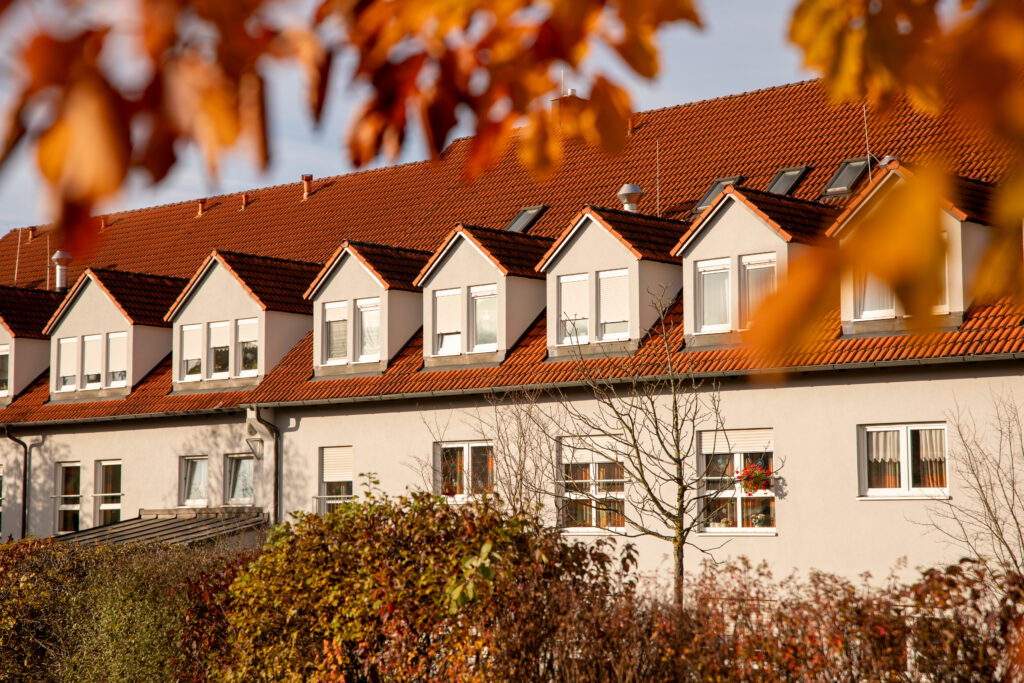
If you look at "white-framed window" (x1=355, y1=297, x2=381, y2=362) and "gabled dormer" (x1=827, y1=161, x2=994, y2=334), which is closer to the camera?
"gabled dormer" (x1=827, y1=161, x2=994, y2=334)

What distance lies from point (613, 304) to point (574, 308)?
727 millimetres

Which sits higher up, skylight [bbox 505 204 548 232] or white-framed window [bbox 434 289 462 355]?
skylight [bbox 505 204 548 232]

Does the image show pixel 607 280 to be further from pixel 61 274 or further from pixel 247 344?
pixel 61 274

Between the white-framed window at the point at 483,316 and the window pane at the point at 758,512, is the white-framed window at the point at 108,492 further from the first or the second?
the window pane at the point at 758,512

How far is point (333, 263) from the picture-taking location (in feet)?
80.8

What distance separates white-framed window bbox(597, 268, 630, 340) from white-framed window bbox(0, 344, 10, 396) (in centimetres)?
1667

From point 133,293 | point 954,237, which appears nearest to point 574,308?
point 954,237

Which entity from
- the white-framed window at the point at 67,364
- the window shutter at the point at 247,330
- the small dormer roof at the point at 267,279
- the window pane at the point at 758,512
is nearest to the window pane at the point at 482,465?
the window pane at the point at 758,512

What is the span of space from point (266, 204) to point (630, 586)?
26.5 meters

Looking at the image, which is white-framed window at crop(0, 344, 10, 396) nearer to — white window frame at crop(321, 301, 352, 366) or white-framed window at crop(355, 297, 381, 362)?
white window frame at crop(321, 301, 352, 366)

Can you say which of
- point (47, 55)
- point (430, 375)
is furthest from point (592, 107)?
point (430, 375)

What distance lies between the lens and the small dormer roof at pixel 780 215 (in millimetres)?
19078

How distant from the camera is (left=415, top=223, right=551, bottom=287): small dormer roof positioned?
2209 cm

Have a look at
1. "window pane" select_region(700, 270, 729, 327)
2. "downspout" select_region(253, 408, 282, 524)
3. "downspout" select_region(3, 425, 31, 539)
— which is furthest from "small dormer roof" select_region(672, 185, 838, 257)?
"downspout" select_region(3, 425, 31, 539)
